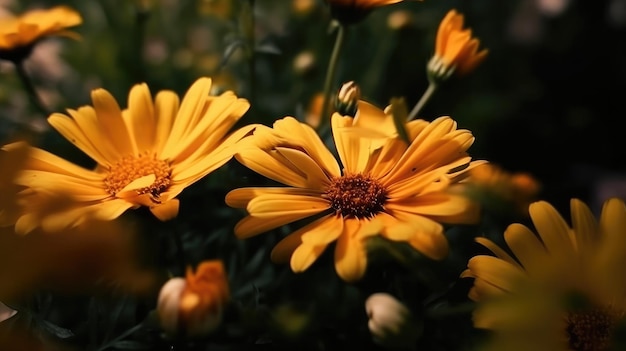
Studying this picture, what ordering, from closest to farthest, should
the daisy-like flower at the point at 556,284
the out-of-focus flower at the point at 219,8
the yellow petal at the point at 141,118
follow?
the daisy-like flower at the point at 556,284 → the yellow petal at the point at 141,118 → the out-of-focus flower at the point at 219,8

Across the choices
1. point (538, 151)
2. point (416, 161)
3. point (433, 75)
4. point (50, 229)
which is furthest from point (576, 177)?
point (50, 229)

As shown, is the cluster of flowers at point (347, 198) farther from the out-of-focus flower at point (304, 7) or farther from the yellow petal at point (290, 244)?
the out-of-focus flower at point (304, 7)

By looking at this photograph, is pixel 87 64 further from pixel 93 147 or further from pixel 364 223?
pixel 364 223

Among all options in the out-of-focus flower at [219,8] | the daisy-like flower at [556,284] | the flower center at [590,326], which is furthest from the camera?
the out-of-focus flower at [219,8]

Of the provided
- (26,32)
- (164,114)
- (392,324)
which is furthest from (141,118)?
(392,324)

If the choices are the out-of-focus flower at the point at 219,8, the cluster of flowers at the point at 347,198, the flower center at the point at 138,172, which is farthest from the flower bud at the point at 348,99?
the out-of-focus flower at the point at 219,8

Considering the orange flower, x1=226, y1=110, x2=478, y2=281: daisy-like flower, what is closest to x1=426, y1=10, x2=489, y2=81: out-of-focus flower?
the orange flower

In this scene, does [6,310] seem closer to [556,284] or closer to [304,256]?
Result: [304,256]
